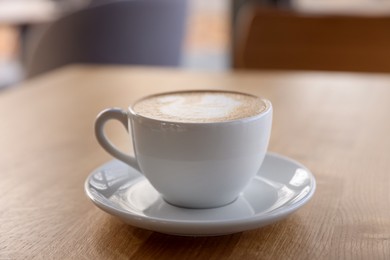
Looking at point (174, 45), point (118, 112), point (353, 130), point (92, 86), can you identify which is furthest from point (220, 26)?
point (118, 112)

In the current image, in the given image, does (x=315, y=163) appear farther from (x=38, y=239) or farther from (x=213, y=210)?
(x=38, y=239)

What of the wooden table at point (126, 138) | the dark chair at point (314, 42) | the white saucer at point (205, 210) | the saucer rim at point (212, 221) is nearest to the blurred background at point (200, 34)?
the dark chair at point (314, 42)

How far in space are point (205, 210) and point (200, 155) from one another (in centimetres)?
5

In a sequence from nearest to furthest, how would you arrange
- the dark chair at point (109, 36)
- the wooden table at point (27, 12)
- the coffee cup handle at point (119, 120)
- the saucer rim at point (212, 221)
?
the saucer rim at point (212, 221) < the coffee cup handle at point (119, 120) < the dark chair at point (109, 36) < the wooden table at point (27, 12)

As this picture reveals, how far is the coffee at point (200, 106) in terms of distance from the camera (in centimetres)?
51

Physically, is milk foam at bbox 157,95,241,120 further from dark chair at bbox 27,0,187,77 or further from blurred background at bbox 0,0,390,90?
dark chair at bbox 27,0,187,77

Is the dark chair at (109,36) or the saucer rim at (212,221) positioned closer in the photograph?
the saucer rim at (212,221)

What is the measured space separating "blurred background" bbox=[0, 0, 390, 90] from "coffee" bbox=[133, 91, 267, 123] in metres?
0.80

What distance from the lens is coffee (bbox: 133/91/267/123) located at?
51 cm

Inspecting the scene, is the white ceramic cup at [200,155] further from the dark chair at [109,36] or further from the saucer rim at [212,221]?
the dark chair at [109,36]

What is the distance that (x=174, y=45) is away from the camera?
217 centimetres

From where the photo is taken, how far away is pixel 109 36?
2.05 m

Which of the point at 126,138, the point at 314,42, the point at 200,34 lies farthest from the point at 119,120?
the point at 200,34

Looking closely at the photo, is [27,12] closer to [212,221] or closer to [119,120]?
[119,120]
